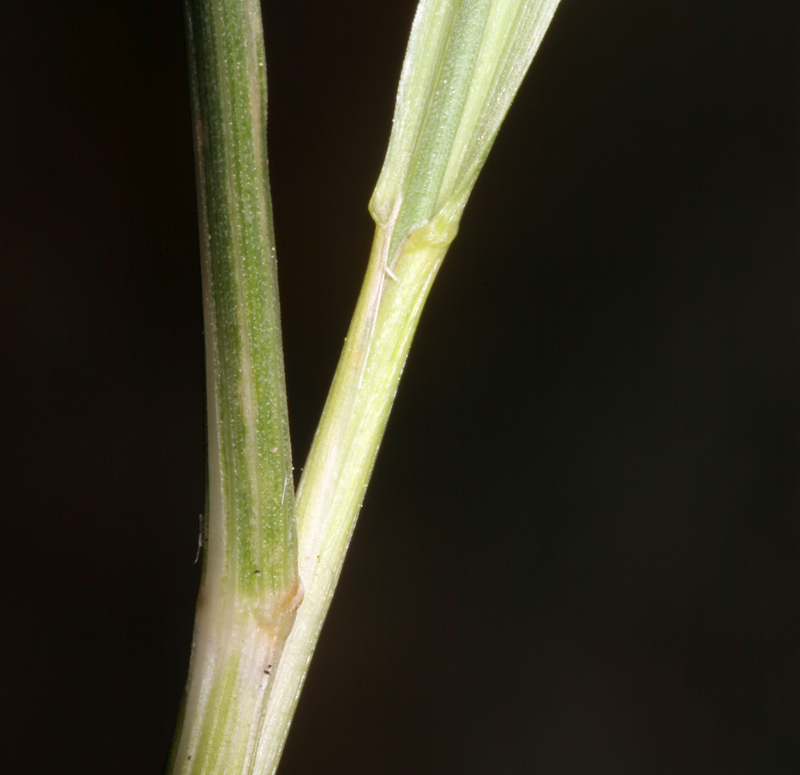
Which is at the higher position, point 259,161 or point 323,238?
point 323,238

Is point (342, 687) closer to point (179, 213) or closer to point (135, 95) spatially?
point (179, 213)

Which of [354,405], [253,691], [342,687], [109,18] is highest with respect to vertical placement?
[109,18]

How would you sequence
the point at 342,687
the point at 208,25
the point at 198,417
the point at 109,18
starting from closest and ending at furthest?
the point at 208,25 < the point at 109,18 < the point at 198,417 < the point at 342,687

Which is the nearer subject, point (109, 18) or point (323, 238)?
point (109, 18)

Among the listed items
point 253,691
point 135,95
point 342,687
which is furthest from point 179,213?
point 253,691

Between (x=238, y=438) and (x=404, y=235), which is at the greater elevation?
(x=404, y=235)

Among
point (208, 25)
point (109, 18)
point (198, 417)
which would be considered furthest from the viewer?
point (198, 417)
